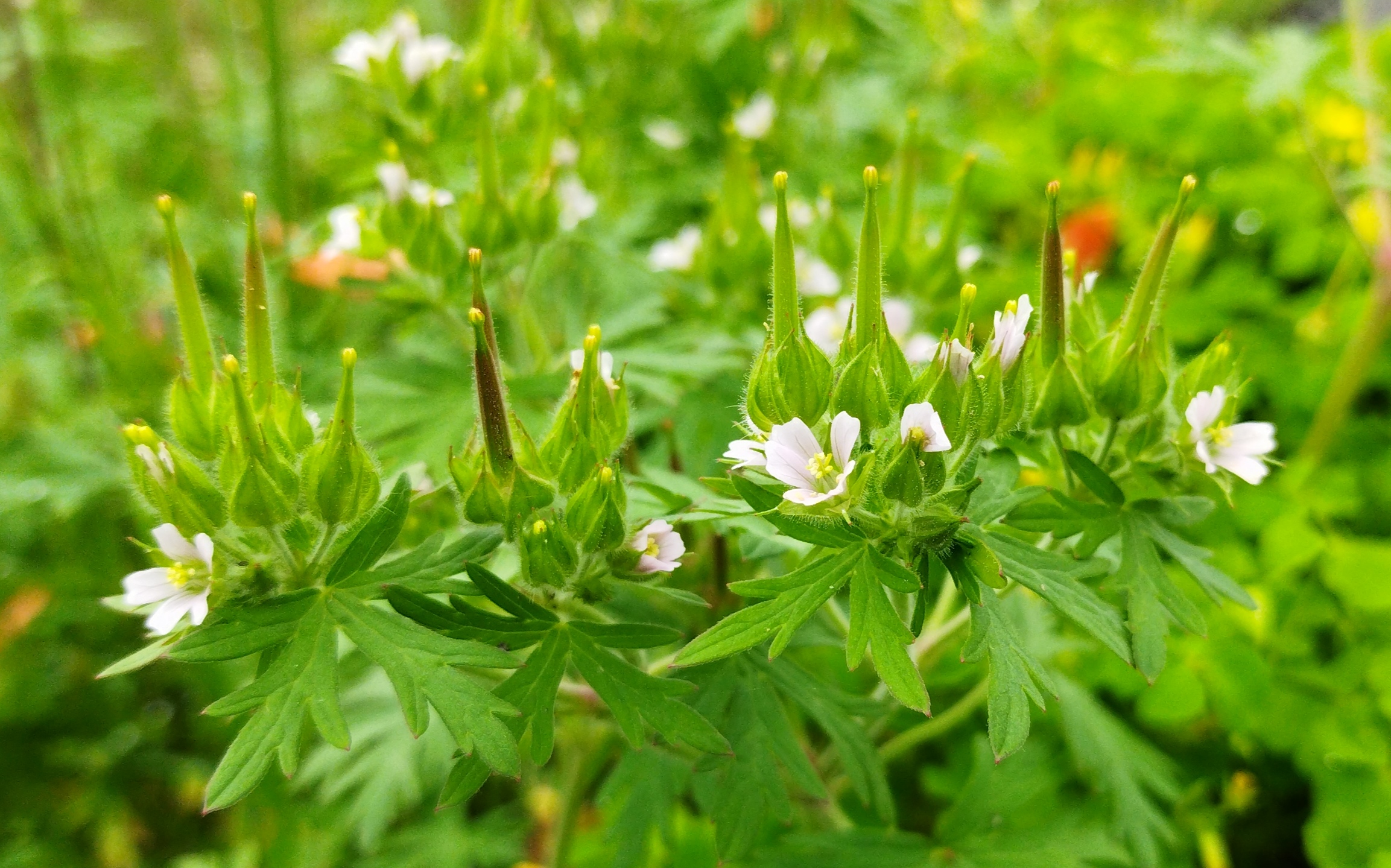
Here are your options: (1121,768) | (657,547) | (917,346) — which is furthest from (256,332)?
(1121,768)

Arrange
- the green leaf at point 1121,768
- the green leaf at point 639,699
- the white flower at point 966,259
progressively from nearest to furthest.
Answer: the green leaf at point 639,699
the green leaf at point 1121,768
the white flower at point 966,259

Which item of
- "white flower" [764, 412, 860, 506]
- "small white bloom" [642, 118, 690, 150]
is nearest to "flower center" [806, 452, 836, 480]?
"white flower" [764, 412, 860, 506]

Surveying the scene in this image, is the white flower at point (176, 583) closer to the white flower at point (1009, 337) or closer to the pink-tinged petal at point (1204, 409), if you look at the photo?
the white flower at point (1009, 337)

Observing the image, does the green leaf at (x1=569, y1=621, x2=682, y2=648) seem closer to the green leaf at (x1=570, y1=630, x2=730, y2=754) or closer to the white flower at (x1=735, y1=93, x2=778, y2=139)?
the green leaf at (x1=570, y1=630, x2=730, y2=754)

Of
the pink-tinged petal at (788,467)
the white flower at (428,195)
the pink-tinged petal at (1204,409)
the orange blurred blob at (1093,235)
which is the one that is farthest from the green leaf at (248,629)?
the orange blurred blob at (1093,235)

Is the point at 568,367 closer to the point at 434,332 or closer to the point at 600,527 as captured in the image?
the point at 434,332

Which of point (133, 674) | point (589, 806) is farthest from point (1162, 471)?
point (133, 674)

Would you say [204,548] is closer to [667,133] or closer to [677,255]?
[677,255]
